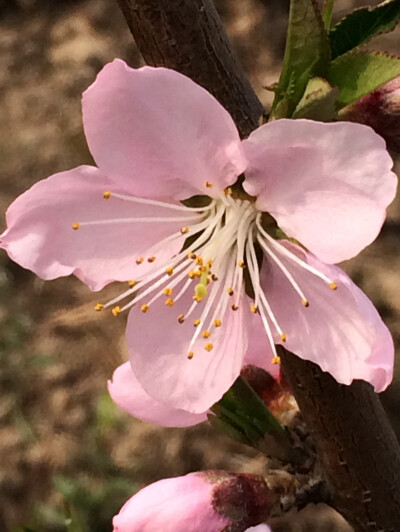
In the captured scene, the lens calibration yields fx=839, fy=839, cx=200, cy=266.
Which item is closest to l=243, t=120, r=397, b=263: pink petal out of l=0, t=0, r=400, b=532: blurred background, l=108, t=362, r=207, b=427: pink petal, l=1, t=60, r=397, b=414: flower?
l=1, t=60, r=397, b=414: flower

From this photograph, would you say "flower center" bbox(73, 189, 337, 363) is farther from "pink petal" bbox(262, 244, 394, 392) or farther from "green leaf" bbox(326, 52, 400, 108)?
"green leaf" bbox(326, 52, 400, 108)

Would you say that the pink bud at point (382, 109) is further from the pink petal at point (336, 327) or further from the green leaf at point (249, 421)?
the green leaf at point (249, 421)

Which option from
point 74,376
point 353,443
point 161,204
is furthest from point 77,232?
point 74,376

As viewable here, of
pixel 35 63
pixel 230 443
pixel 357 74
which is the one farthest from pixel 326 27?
pixel 35 63

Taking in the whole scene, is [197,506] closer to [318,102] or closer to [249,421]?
[249,421]

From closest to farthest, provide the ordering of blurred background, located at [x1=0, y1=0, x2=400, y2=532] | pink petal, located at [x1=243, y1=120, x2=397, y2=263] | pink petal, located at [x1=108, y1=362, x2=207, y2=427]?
pink petal, located at [x1=243, y1=120, x2=397, y2=263], pink petal, located at [x1=108, y1=362, x2=207, y2=427], blurred background, located at [x1=0, y1=0, x2=400, y2=532]

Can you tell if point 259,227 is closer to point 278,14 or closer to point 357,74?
point 357,74

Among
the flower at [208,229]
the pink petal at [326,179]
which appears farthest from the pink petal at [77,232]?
the pink petal at [326,179]
